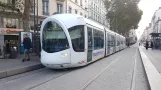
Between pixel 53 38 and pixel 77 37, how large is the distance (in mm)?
1225

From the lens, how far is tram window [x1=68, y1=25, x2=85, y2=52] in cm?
1039

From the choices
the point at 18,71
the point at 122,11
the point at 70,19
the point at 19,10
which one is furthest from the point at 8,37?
the point at 122,11

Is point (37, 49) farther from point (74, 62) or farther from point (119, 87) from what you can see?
point (119, 87)

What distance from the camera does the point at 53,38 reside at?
10242mm

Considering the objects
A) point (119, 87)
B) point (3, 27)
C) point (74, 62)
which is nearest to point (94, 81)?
point (119, 87)

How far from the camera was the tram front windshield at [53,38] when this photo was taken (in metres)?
10.1

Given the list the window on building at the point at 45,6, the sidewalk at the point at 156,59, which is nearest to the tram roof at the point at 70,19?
the sidewalk at the point at 156,59

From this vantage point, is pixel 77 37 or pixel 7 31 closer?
pixel 77 37

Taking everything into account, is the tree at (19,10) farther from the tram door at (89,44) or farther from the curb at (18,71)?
the tram door at (89,44)

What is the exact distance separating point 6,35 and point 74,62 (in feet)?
50.2

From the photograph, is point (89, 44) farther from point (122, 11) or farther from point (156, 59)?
point (122, 11)

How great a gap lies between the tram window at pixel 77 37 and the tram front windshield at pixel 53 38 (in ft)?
1.42

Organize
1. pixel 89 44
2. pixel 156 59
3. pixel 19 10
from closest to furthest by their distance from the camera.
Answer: pixel 89 44 → pixel 156 59 → pixel 19 10

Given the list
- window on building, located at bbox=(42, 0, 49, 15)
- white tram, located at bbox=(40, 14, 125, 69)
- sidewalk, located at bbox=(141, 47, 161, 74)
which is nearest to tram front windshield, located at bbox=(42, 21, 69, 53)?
white tram, located at bbox=(40, 14, 125, 69)
